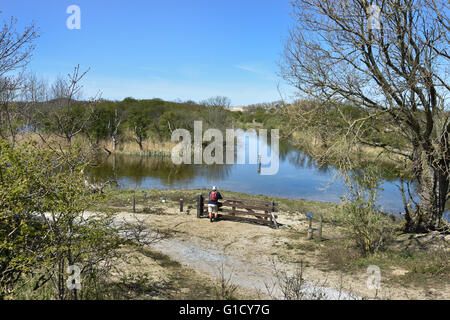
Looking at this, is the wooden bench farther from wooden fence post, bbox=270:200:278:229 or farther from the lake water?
the lake water

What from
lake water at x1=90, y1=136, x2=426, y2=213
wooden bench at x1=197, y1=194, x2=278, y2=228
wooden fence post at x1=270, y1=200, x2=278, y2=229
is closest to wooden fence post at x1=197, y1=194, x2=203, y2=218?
wooden bench at x1=197, y1=194, x2=278, y2=228

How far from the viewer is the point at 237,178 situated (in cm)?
2922

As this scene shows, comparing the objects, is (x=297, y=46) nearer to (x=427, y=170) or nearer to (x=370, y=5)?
(x=370, y=5)

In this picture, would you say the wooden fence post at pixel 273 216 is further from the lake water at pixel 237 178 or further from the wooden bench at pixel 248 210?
the lake water at pixel 237 178

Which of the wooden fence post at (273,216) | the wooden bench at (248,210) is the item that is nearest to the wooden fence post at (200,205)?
the wooden bench at (248,210)

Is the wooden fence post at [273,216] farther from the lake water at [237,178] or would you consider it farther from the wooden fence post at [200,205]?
the lake water at [237,178]

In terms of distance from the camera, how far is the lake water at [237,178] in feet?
75.3

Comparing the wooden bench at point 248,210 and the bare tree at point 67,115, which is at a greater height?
the bare tree at point 67,115

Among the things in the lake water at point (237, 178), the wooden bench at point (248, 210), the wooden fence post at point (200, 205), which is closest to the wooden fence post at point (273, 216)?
the wooden bench at point (248, 210)

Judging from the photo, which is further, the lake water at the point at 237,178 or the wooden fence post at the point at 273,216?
the lake water at the point at 237,178

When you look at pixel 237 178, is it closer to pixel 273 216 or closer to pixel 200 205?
pixel 200 205

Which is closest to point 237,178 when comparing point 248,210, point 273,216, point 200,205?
point 200,205
